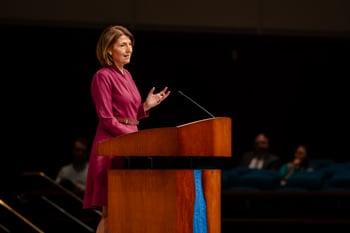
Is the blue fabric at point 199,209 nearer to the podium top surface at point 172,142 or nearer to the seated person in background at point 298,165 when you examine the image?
the podium top surface at point 172,142

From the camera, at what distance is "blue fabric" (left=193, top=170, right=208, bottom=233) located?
8.83 ft

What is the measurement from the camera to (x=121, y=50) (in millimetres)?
2971

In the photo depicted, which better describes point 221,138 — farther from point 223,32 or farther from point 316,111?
point 316,111

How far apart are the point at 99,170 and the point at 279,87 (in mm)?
Answer: 7946

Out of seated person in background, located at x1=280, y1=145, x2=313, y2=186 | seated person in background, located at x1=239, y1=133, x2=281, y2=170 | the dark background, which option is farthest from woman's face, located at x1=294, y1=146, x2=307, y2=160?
the dark background

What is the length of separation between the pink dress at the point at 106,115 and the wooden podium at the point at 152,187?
5.4 inches

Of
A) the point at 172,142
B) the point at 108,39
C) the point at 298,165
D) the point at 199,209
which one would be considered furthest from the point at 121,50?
the point at 298,165

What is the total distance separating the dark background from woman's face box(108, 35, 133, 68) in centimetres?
558

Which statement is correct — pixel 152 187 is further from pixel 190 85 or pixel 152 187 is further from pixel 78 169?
pixel 190 85

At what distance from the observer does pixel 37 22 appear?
8.34 metres

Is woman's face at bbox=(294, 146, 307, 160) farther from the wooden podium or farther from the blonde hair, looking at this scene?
the wooden podium

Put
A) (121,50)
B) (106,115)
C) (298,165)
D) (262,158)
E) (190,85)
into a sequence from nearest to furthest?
1. (106,115)
2. (121,50)
3. (298,165)
4. (262,158)
5. (190,85)

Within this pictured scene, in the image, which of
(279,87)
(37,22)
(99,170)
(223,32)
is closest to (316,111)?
(279,87)

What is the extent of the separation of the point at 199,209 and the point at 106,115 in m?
0.54
